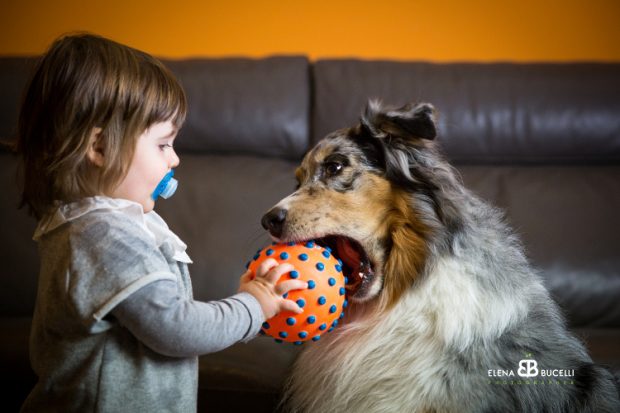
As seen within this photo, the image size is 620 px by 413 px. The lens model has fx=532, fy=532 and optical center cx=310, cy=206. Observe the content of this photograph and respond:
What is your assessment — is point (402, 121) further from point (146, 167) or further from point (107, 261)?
point (107, 261)

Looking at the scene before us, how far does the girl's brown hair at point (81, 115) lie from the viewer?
3.88ft

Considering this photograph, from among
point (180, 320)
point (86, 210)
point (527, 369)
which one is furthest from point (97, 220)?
point (527, 369)

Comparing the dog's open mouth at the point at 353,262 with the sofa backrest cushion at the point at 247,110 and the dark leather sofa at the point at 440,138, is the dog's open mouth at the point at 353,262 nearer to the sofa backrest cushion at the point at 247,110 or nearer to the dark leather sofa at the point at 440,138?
the dark leather sofa at the point at 440,138

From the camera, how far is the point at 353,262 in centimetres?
158

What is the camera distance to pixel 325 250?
140cm

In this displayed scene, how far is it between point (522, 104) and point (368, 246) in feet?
5.13

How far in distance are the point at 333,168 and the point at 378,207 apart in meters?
0.22

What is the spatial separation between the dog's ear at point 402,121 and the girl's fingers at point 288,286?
24.2 inches

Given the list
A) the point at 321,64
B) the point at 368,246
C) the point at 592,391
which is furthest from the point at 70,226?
the point at 321,64

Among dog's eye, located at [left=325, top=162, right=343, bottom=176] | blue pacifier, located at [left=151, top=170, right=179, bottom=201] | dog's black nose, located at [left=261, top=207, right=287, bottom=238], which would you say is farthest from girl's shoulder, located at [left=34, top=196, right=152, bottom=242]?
dog's eye, located at [left=325, top=162, right=343, bottom=176]

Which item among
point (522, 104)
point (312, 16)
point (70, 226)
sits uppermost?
point (312, 16)

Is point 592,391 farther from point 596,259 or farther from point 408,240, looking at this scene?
point 596,259

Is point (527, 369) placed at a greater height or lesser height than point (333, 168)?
lesser

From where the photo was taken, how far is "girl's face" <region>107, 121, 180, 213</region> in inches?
49.2
